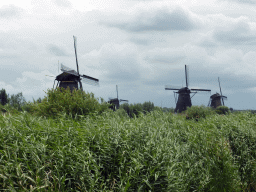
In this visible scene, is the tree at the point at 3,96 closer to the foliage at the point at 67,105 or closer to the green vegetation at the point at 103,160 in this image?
the foliage at the point at 67,105

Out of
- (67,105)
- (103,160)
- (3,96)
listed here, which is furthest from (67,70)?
(103,160)

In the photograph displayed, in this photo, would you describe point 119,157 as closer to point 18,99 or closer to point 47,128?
point 47,128

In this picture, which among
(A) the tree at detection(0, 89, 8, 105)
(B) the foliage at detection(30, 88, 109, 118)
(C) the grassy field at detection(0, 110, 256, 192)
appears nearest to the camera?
(C) the grassy field at detection(0, 110, 256, 192)

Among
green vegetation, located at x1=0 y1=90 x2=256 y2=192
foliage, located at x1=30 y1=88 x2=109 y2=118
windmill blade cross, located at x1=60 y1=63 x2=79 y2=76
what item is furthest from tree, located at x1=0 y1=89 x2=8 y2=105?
green vegetation, located at x1=0 y1=90 x2=256 y2=192

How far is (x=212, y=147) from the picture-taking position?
734 centimetres

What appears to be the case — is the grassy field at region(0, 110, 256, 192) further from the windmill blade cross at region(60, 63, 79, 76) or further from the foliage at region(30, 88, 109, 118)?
the windmill blade cross at region(60, 63, 79, 76)

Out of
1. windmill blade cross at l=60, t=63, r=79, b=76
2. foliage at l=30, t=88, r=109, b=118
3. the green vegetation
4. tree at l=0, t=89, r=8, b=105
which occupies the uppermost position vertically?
windmill blade cross at l=60, t=63, r=79, b=76

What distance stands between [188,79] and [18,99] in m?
40.1

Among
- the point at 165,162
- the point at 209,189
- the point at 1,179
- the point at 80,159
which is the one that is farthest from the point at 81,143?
the point at 209,189

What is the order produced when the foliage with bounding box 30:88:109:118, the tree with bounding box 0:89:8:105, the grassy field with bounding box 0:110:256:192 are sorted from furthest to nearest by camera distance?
1. the tree with bounding box 0:89:8:105
2. the foliage with bounding box 30:88:109:118
3. the grassy field with bounding box 0:110:256:192

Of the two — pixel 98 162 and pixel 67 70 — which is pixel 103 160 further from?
pixel 67 70

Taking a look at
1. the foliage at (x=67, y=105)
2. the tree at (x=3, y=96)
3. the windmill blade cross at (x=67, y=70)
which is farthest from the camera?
the tree at (x=3, y=96)

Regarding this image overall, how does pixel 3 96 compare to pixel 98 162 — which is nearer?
pixel 98 162

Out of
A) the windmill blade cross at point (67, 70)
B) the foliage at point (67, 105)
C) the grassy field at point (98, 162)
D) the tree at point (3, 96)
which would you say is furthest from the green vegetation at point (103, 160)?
the tree at point (3, 96)
